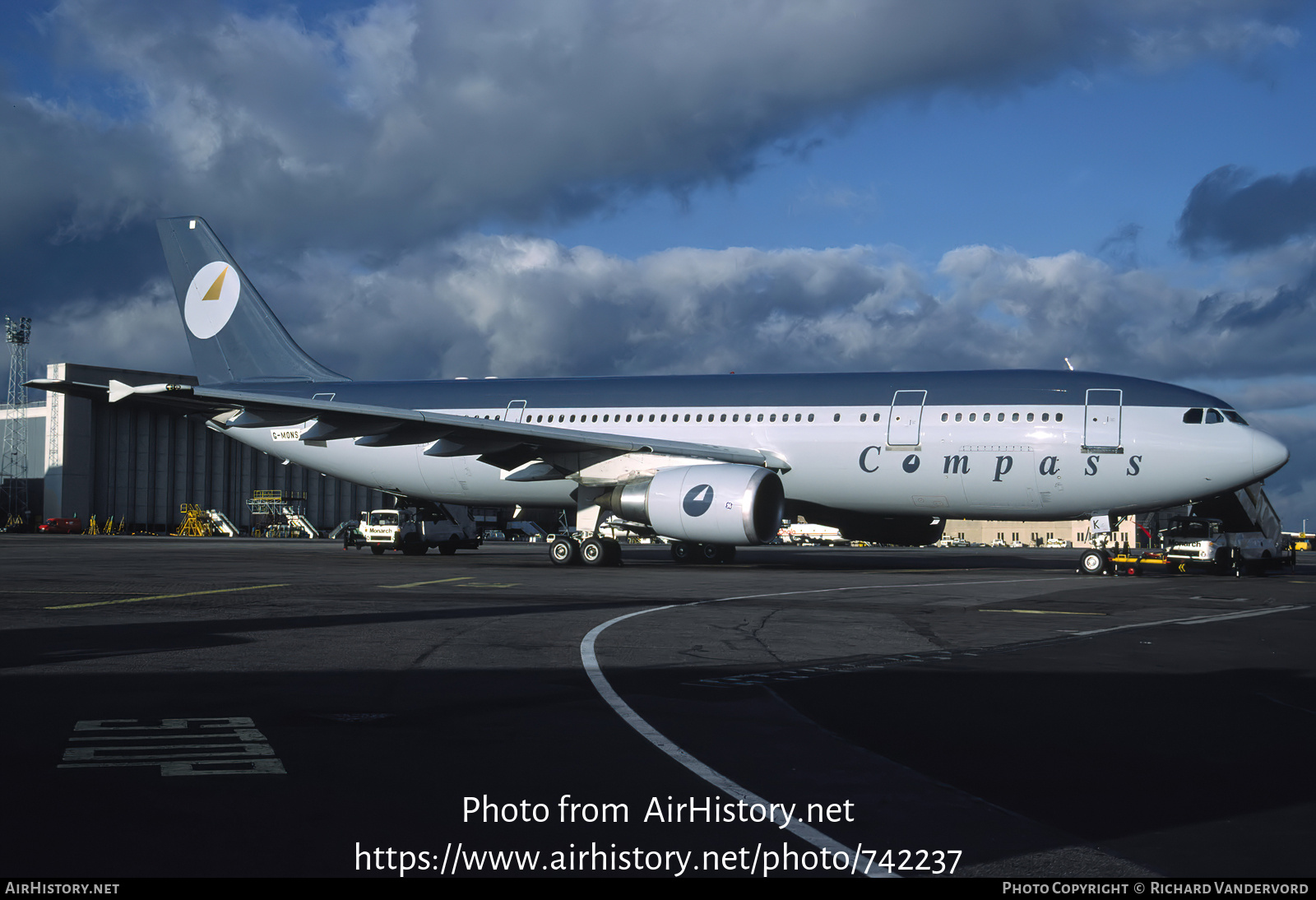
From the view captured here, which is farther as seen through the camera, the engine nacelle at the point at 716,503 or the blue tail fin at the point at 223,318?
the blue tail fin at the point at 223,318

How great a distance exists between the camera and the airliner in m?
23.1

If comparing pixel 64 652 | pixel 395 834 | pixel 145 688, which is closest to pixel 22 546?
pixel 64 652

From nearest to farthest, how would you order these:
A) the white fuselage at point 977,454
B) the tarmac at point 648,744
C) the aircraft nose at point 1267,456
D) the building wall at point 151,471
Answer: the tarmac at point 648,744, the aircraft nose at point 1267,456, the white fuselage at point 977,454, the building wall at point 151,471

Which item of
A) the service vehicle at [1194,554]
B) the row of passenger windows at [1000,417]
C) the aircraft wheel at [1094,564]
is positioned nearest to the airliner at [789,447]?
the row of passenger windows at [1000,417]

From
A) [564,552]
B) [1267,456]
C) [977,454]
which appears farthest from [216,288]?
[1267,456]

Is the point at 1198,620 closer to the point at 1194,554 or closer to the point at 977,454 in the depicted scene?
the point at 977,454

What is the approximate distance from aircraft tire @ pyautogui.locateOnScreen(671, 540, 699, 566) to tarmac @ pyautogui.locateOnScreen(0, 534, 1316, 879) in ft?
53.4

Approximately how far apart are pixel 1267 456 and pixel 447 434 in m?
16.8

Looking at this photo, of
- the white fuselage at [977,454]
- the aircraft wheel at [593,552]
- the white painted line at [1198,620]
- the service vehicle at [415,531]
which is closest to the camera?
the white painted line at [1198,620]

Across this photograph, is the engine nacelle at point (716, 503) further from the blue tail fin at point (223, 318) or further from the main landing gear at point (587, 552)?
the blue tail fin at point (223, 318)

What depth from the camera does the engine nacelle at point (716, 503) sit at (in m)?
23.1

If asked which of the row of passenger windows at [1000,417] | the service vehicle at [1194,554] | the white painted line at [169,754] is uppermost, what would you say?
the row of passenger windows at [1000,417]

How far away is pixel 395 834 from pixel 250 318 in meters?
30.4

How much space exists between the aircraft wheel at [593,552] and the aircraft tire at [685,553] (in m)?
4.13
